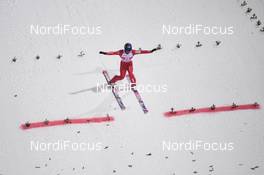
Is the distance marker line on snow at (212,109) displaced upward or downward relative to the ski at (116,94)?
downward

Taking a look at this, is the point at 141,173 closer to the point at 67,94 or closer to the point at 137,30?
the point at 67,94

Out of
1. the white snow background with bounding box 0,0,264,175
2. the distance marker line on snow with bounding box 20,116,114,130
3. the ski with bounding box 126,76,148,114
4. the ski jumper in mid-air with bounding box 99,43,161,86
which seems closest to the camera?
the white snow background with bounding box 0,0,264,175

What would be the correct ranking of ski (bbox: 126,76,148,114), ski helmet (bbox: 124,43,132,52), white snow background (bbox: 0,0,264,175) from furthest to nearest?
1. ski (bbox: 126,76,148,114)
2. ski helmet (bbox: 124,43,132,52)
3. white snow background (bbox: 0,0,264,175)

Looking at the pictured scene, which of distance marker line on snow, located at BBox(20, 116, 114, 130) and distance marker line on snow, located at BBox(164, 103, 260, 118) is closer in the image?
distance marker line on snow, located at BBox(20, 116, 114, 130)

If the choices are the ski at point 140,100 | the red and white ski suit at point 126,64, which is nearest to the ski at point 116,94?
the red and white ski suit at point 126,64

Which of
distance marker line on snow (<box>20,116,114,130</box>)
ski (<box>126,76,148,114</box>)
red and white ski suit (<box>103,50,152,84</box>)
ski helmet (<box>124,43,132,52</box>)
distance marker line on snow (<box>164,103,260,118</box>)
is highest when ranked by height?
ski helmet (<box>124,43,132,52</box>)

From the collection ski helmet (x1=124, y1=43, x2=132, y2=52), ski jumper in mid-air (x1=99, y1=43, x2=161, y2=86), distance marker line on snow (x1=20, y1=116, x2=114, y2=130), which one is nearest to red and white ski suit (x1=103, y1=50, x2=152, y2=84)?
ski jumper in mid-air (x1=99, y1=43, x2=161, y2=86)

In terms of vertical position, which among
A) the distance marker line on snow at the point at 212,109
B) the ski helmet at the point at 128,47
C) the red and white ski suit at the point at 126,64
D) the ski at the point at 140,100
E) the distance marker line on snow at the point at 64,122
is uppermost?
the ski helmet at the point at 128,47

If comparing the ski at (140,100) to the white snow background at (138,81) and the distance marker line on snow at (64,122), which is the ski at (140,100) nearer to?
the white snow background at (138,81)

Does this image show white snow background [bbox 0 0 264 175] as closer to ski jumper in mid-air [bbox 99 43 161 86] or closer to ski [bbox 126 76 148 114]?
ski [bbox 126 76 148 114]

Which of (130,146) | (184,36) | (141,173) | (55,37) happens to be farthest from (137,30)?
(141,173)

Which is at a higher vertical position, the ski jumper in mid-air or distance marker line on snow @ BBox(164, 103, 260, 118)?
the ski jumper in mid-air

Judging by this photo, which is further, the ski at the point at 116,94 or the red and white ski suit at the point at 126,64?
the ski at the point at 116,94

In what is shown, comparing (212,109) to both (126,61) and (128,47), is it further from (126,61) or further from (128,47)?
(128,47)
